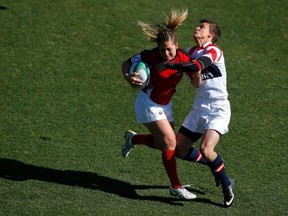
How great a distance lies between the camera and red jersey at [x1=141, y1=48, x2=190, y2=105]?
8.20m

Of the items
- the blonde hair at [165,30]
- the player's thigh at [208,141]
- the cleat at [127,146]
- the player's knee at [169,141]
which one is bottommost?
the cleat at [127,146]

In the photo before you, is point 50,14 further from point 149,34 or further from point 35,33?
point 149,34

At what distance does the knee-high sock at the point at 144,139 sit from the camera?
8871mm

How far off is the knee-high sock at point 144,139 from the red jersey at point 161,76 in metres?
0.71

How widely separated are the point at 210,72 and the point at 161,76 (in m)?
0.58

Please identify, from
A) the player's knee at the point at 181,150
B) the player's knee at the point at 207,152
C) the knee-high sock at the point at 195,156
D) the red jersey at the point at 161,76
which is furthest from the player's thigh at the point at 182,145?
the red jersey at the point at 161,76

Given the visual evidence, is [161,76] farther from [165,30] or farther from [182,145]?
[182,145]

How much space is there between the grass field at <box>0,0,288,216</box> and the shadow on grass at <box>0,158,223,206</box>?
1 cm

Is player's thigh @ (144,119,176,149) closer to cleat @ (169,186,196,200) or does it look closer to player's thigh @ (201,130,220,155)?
player's thigh @ (201,130,220,155)

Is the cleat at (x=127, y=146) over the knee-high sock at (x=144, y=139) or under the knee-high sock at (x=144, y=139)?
under

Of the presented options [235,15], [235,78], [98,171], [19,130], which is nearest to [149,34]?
[98,171]

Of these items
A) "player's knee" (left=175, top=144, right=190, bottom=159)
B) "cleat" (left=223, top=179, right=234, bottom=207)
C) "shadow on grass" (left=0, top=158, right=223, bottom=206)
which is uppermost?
"player's knee" (left=175, top=144, right=190, bottom=159)

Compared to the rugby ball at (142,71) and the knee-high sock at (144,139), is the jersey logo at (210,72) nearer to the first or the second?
the rugby ball at (142,71)

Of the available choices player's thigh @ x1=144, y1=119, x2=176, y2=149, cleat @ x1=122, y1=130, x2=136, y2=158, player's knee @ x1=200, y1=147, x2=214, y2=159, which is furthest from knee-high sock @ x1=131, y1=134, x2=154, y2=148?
player's knee @ x1=200, y1=147, x2=214, y2=159
